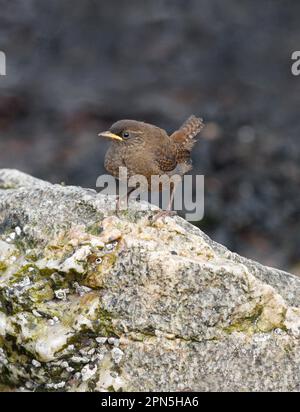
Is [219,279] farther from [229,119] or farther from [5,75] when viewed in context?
[5,75]

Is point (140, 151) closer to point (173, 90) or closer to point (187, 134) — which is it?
point (187, 134)

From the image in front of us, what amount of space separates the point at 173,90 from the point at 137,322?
25.4 ft

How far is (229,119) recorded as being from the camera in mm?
11453

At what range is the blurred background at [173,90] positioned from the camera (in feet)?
34.4

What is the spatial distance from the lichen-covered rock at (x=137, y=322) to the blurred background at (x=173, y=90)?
17.6 feet

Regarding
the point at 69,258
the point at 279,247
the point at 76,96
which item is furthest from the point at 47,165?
the point at 69,258

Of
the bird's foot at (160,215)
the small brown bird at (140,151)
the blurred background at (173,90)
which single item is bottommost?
the bird's foot at (160,215)

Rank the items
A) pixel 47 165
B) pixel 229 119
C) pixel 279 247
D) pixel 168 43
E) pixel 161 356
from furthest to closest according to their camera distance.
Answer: pixel 168 43 < pixel 229 119 < pixel 47 165 < pixel 279 247 < pixel 161 356

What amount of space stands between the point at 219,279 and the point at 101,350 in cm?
76

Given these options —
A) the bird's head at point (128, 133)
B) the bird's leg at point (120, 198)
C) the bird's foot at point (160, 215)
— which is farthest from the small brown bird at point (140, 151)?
the bird's foot at point (160, 215)

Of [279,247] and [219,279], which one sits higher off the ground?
[279,247]

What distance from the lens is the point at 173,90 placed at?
11938 millimetres

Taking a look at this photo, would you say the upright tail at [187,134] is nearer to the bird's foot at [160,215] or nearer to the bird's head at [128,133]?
the bird's head at [128,133]

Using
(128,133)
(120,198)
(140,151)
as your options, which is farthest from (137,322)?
(128,133)
